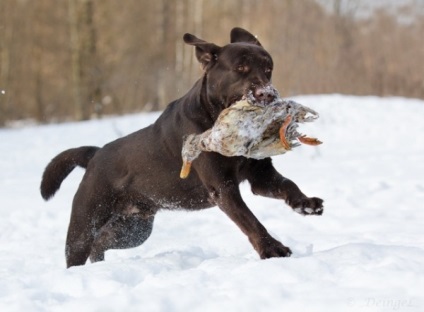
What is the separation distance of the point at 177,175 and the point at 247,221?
0.78 metres

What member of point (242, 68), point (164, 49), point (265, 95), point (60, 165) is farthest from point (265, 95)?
point (164, 49)

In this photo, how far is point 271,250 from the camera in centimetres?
381

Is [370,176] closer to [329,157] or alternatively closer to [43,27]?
[329,157]

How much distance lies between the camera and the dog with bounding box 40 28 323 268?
4.02 m

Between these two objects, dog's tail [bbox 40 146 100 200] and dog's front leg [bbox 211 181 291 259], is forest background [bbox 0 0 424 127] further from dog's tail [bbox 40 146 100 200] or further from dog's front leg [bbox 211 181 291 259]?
dog's front leg [bbox 211 181 291 259]

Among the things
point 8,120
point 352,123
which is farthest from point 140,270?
point 8,120

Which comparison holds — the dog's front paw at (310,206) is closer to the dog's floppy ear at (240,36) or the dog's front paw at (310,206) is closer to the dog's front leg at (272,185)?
the dog's front leg at (272,185)

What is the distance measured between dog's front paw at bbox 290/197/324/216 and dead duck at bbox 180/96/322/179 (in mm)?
316

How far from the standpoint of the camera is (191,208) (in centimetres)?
461

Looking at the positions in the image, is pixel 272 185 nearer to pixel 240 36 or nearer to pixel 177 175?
pixel 177 175

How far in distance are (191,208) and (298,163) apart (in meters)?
5.64

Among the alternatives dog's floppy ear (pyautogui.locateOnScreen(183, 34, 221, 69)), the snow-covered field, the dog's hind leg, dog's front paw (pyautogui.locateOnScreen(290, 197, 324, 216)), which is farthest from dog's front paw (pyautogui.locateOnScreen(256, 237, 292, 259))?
the dog's hind leg

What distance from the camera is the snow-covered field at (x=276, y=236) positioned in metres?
2.86

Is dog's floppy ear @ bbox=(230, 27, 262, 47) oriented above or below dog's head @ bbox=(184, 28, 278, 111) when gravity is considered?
above
